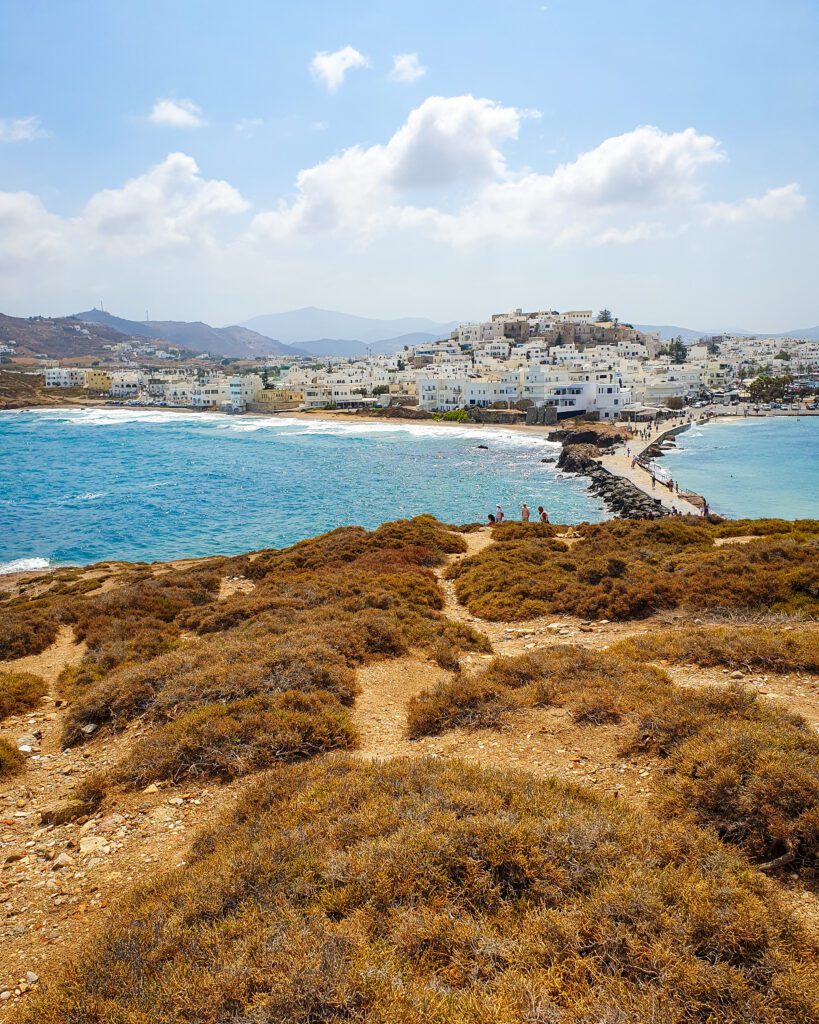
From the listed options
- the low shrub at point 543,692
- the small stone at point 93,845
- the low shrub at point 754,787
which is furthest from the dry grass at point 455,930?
the low shrub at point 543,692

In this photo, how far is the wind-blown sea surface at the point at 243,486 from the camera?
3531cm

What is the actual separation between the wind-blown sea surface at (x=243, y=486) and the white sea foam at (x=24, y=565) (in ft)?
0.37

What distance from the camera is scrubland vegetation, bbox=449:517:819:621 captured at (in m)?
13.5

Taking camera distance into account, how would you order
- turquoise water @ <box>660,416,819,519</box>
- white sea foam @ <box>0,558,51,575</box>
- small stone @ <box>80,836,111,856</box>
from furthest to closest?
turquoise water @ <box>660,416,819,519</box> → white sea foam @ <box>0,558,51,575</box> → small stone @ <box>80,836,111,856</box>

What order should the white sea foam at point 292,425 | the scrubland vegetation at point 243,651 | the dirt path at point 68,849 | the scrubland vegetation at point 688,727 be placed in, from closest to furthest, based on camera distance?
the dirt path at point 68,849 → the scrubland vegetation at point 688,727 → the scrubland vegetation at point 243,651 → the white sea foam at point 292,425

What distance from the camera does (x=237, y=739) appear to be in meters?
7.62

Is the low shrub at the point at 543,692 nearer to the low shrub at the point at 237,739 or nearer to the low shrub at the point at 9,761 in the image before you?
the low shrub at the point at 237,739

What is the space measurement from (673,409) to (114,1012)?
105 m

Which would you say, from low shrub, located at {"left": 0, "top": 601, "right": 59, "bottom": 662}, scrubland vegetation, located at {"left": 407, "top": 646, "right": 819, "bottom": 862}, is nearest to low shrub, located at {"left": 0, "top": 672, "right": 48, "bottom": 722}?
low shrub, located at {"left": 0, "top": 601, "right": 59, "bottom": 662}

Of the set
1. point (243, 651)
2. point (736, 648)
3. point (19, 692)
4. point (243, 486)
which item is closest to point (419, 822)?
point (243, 651)

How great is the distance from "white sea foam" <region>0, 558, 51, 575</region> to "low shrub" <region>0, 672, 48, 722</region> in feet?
63.9

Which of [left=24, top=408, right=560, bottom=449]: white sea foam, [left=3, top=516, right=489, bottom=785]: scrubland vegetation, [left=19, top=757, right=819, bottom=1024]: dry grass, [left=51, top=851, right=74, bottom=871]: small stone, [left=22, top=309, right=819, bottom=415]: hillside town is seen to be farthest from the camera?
[left=22, top=309, right=819, bottom=415]: hillside town

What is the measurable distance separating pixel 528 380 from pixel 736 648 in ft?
286

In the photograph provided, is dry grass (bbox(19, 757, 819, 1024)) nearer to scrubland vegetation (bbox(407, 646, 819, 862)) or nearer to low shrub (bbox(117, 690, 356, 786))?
scrubland vegetation (bbox(407, 646, 819, 862))
